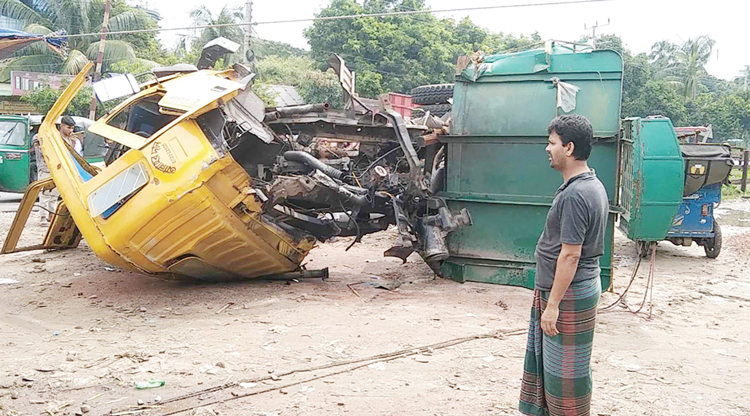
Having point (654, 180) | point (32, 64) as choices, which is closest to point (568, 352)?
point (654, 180)

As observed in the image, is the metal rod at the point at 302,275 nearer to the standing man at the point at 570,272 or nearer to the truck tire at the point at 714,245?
the standing man at the point at 570,272

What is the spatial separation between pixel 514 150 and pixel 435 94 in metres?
3.88

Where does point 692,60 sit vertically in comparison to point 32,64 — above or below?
above

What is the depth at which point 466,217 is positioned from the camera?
23.8 ft

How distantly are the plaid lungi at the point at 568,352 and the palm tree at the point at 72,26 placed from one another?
2555 cm

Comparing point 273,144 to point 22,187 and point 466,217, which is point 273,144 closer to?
point 466,217

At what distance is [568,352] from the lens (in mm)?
3117

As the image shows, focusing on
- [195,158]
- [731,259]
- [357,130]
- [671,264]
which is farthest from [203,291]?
[731,259]

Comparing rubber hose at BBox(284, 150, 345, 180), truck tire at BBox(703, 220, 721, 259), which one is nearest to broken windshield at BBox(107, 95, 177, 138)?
rubber hose at BBox(284, 150, 345, 180)

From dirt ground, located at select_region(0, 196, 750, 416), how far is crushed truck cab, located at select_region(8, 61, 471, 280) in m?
0.52

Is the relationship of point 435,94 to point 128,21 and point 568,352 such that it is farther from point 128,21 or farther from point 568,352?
point 128,21

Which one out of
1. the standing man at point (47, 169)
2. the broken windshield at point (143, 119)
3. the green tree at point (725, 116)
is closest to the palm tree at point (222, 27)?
the standing man at point (47, 169)

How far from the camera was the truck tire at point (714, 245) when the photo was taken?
10.4 meters

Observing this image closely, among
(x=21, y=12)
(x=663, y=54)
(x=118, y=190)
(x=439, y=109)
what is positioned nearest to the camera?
(x=118, y=190)
